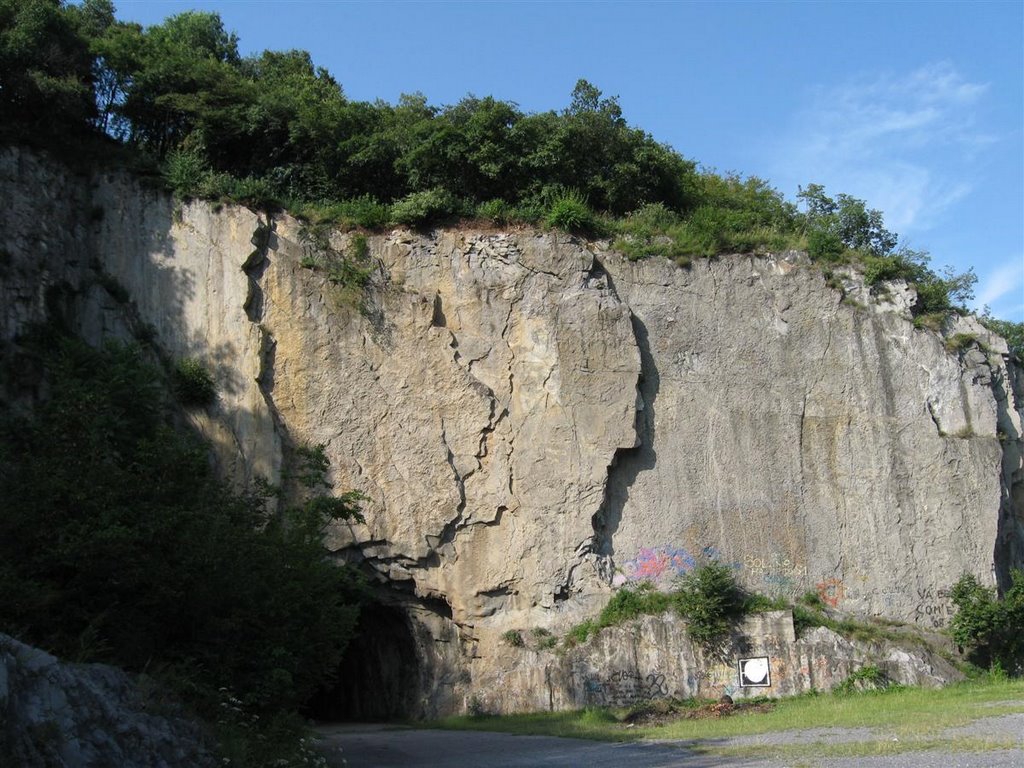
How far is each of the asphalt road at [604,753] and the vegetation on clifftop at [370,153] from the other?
13716 mm

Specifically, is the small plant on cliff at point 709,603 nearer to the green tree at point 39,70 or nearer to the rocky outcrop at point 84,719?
the rocky outcrop at point 84,719

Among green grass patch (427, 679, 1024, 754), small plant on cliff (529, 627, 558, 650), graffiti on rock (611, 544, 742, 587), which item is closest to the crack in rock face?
small plant on cliff (529, 627, 558, 650)

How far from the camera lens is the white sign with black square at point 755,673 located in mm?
23109

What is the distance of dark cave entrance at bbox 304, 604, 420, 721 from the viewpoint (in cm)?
2588

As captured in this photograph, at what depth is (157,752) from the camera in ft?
33.9

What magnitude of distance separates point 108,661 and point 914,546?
788 inches

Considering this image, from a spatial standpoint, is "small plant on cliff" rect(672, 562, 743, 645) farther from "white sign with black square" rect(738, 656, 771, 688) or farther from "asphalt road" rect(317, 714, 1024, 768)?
"asphalt road" rect(317, 714, 1024, 768)

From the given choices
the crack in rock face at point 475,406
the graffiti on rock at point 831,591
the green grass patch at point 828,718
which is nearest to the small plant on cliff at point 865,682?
the green grass patch at point 828,718

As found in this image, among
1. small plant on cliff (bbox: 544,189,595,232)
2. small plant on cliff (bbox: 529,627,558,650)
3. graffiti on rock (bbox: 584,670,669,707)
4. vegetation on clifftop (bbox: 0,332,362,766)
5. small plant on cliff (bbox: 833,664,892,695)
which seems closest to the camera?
vegetation on clifftop (bbox: 0,332,362,766)

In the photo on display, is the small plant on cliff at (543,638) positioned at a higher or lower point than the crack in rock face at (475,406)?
lower

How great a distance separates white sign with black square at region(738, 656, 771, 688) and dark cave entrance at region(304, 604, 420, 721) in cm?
777

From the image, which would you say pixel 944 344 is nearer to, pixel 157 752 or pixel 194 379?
pixel 194 379

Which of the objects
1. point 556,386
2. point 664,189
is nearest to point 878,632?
point 556,386

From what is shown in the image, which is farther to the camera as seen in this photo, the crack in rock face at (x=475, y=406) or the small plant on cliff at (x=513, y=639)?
the crack in rock face at (x=475, y=406)
